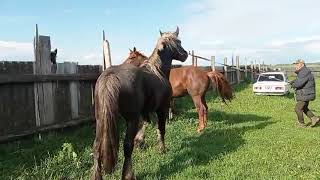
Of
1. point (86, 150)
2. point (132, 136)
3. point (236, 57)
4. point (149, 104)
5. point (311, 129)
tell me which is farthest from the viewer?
point (236, 57)

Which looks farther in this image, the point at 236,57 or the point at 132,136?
the point at 236,57

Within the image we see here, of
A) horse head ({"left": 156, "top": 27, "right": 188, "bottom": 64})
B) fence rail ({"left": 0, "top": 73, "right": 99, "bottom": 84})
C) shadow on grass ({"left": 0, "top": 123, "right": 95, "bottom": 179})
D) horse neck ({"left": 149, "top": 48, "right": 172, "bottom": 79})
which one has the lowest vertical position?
shadow on grass ({"left": 0, "top": 123, "right": 95, "bottom": 179})

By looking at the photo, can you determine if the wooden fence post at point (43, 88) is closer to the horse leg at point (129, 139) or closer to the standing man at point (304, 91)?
the horse leg at point (129, 139)

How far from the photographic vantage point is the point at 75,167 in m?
7.04

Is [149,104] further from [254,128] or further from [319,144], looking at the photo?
[254,128]

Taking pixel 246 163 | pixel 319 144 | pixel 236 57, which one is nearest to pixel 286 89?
pixel 236 57

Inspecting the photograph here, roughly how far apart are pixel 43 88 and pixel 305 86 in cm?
792

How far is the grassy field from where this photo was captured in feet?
22.2

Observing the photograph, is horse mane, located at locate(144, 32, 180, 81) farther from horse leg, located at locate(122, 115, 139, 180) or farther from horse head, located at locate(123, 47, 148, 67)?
horse head, located at locate(123, 47, 148, 67)

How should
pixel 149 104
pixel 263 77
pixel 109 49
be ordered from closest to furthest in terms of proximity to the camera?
1. pixel 149 104
2. pixel 109 49
3. pixel 263 77

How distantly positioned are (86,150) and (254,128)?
559 centimetres

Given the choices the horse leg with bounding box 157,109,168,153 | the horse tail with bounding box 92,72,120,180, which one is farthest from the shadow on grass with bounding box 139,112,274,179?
the horse tail with bounding box 92,72,120,180

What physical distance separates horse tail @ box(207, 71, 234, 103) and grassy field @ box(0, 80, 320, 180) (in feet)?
5.10

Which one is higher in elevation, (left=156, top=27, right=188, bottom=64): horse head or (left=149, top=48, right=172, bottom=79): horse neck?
(left=156, top=27, right=188, bottom=64): horse head
